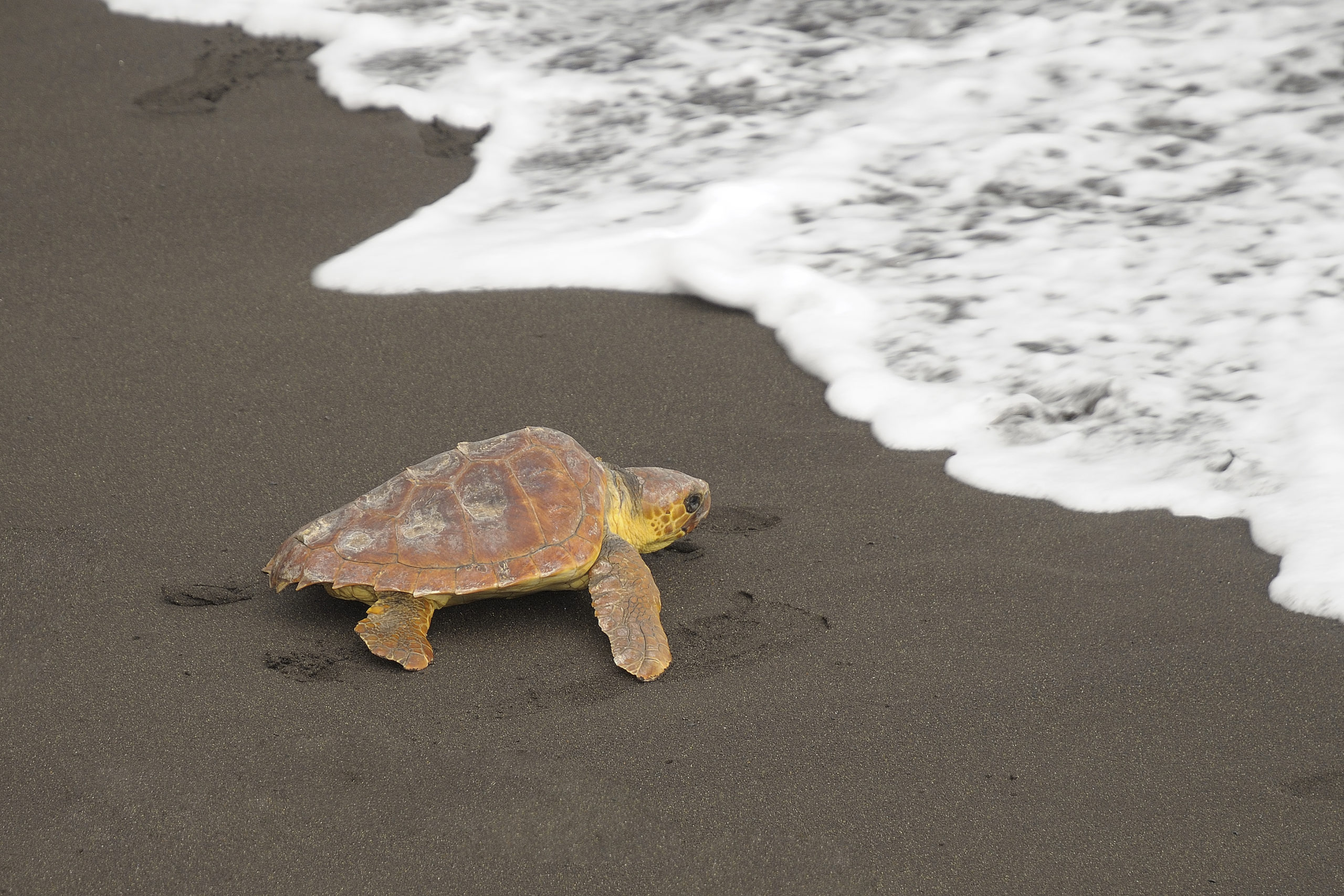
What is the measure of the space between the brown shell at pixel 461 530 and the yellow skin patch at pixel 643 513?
0.06m

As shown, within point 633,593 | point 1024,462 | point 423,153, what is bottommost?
point 1024,462

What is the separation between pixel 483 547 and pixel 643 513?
443 millimetres

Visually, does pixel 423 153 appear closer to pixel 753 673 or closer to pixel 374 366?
pixel 374 366

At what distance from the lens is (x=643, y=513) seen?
291 cm

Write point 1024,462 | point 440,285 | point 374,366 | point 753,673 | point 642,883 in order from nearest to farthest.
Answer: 1. point 642,883
2. point 753,673
3. point 1024,462
4. point 374,366
5. point 440,285

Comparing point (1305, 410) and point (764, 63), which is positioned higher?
point (764, 63)

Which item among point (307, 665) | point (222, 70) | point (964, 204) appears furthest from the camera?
point (222, 70)

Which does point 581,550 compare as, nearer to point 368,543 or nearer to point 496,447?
point 496,447

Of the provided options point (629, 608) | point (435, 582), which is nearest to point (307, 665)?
point (435, 582)

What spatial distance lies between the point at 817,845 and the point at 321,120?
Answer: 14.5 ft

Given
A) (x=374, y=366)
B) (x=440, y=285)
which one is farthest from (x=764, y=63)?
(x=374, y=366)

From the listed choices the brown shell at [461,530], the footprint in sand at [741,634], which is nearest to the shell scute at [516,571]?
the brown shell at [461,530]

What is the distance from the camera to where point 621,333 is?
3.99m

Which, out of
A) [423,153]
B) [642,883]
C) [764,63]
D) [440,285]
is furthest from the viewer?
[764,63]
